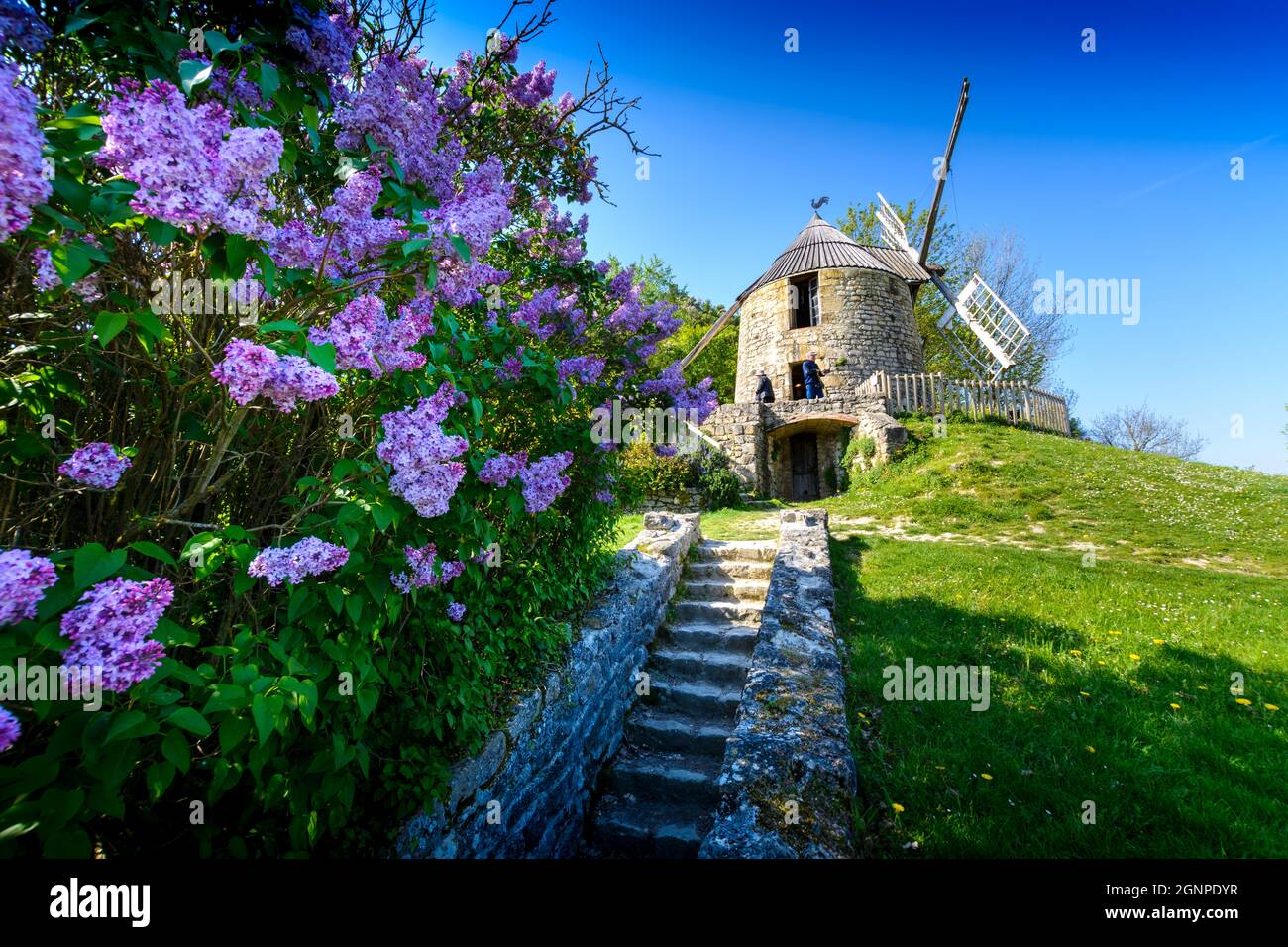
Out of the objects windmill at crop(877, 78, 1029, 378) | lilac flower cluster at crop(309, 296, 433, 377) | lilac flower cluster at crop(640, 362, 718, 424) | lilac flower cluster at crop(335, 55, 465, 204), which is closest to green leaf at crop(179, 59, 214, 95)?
lilac flower cluster at crop(309, 296, 433, 377)

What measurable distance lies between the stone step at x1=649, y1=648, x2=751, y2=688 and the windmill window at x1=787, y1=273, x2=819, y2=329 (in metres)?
16.6

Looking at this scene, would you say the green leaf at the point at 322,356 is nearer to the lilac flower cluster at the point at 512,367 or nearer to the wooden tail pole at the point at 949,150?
the lilac flower cluster at the point at 512,367

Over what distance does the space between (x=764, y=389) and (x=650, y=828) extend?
16567 mm

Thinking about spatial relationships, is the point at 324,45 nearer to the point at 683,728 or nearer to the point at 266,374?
the point at 266,374

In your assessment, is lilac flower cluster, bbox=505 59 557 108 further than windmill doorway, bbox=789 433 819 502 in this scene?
No

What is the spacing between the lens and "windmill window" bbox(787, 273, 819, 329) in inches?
764

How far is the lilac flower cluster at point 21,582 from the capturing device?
1.11 meters

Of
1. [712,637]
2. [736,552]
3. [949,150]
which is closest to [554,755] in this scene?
[712,637]

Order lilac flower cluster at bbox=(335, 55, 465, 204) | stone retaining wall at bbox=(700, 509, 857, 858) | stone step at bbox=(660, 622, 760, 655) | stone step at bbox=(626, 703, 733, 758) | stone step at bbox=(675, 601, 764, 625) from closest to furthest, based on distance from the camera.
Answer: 1. lilac flower cluster at bbox=(335, 55, 465, 204)
2. stone retaining wall at bbox=(700, 509, 857, 858)
3. stone step at bbox=(626, 703, 733, 758)
4. stone step at bbox=(660, 622, 760, 655)
5. stone step at bbox=(675, 601, 764, 625)

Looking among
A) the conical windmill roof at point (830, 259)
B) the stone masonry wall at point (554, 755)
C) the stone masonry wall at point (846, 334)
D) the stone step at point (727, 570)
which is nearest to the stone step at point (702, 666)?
the stone masonry wall at point (554, 755)

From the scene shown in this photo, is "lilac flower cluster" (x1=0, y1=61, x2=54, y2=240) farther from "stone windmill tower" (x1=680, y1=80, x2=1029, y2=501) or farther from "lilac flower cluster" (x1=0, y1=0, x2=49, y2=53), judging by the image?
"stone windmill tower" (x1=680, y1=80, x2=1029, y2=501)

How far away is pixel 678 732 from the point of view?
177 inches

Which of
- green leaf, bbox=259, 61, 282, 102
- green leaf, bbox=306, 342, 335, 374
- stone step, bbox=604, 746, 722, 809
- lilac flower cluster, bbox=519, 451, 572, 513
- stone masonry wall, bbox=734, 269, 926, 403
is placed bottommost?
stone step, bbox=604, 746, 722, 809
